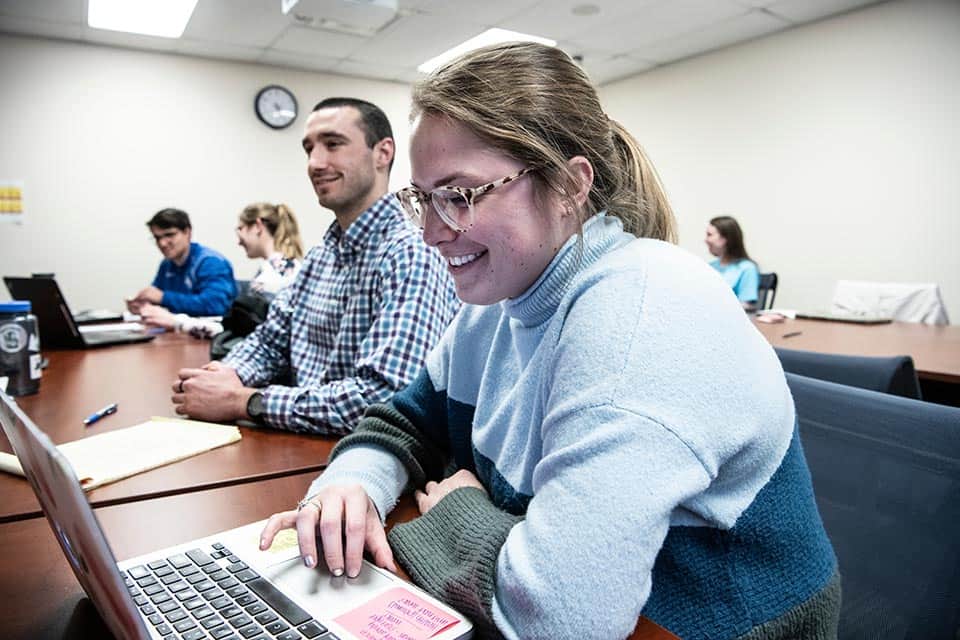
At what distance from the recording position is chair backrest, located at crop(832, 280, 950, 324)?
344 centimetres

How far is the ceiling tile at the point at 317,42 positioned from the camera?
4.90m

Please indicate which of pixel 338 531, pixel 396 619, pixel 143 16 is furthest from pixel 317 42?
pixel 396 619

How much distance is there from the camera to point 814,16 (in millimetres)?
4594

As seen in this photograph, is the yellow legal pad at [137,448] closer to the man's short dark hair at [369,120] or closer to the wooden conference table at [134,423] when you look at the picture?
the wooden conference table at [134,423]

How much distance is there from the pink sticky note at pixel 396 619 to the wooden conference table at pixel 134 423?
47 centimetres

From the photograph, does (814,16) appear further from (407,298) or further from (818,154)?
(407,298)

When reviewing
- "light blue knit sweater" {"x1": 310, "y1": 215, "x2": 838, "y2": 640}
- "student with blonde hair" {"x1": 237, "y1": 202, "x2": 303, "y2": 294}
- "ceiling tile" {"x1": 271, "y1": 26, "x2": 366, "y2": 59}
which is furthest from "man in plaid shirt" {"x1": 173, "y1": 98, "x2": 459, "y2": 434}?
"ceiling tile" {"x1": 271, "y1": 26, "x2": 366, "y2": 59}

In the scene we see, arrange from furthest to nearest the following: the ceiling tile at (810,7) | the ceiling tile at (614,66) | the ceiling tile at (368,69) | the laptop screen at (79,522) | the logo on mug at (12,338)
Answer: the ceiling tile at (368,69) < the ceiling tile at (614,66) < the ceiling tile at (810,7) < the logo on mug at (12,338) < the laptop screen at (79,522)

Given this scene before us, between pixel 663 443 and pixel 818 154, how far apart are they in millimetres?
→ 5049

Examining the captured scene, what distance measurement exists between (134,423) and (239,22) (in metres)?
4.22

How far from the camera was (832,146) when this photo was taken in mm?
4723

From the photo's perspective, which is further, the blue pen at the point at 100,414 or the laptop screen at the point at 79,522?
the blue pen at the point at 100,414

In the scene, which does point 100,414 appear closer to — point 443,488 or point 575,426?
point 443,488

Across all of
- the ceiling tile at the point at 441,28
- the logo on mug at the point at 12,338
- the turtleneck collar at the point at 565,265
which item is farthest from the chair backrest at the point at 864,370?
the ceiling tile at the point at 441,28
